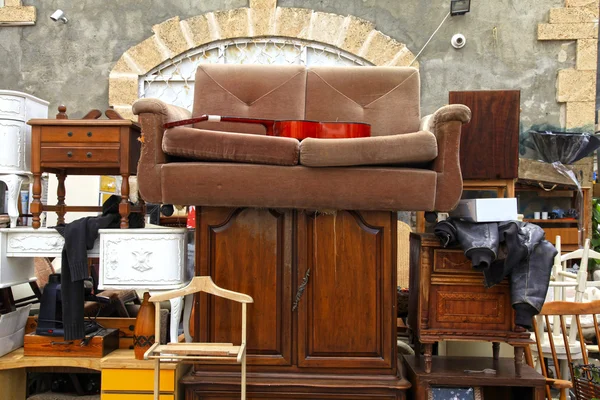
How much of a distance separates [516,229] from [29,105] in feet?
8.47

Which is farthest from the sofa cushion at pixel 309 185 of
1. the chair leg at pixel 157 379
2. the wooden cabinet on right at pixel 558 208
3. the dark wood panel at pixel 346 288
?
the wooden cabinet on right at pixel 558 208

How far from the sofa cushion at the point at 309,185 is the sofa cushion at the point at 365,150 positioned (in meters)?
0.05

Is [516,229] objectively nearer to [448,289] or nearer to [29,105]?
[448,289]

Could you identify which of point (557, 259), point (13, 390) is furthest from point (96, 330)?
point (557, 259)

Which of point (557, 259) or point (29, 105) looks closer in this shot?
point (29, 105)

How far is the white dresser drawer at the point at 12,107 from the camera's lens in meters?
2.95

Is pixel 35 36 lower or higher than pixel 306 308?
higher

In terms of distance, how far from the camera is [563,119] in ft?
17.1

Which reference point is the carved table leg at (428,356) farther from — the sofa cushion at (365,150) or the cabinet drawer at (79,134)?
the cabinet drawer at (79,134)

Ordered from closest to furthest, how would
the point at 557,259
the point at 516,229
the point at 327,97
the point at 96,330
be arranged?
the point at 516,229, the point at 96,330, the point at 327,97, the point at 557,259

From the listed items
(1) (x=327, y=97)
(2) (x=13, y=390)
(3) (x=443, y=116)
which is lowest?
(2) (x=13, y=390)

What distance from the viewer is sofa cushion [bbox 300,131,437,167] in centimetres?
241

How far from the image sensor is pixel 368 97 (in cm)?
313

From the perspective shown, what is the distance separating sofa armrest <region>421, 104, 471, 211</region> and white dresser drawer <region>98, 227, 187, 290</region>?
1.26 meters
